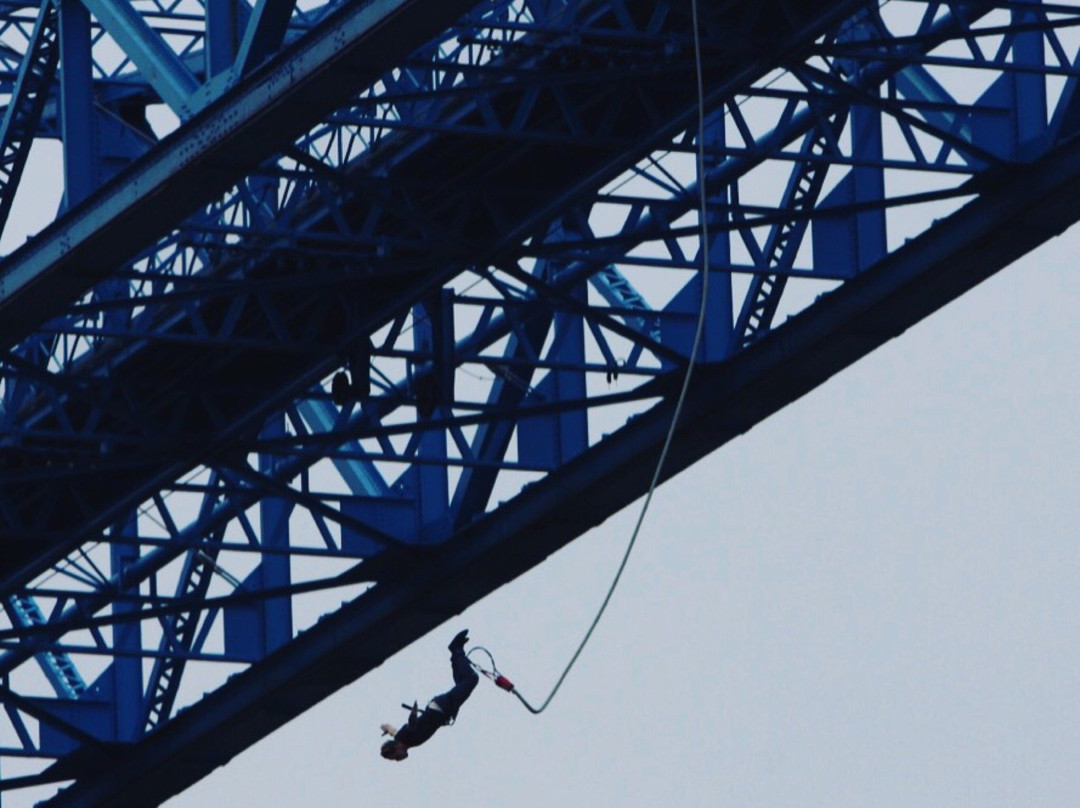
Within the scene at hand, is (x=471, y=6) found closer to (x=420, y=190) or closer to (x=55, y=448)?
(x=420, y=190)

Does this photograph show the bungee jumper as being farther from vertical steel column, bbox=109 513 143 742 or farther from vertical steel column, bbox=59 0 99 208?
vertical steel column, bbox=109 513 143 742

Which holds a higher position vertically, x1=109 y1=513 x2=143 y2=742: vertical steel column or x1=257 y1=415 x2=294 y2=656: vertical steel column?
x1=109 y1=513 x2=143 y2=742: vertical steel column

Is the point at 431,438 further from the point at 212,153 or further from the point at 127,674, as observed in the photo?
the point at 212,153

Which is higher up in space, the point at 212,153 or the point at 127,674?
the point at 127,674

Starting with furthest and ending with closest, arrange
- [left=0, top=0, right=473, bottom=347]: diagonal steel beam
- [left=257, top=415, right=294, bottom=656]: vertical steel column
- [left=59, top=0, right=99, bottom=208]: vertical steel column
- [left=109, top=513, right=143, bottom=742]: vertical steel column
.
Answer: [left=109, top=513, right=143, bottom=742]: vertical steel column < [left=257, top=415, right=294, bottom=656]: vertical steel column < [left=59, top=0, right=99, bottom=208]: vertical steel column < [left=0, top=0, right=473, bottom=347]: diagonal steel beam

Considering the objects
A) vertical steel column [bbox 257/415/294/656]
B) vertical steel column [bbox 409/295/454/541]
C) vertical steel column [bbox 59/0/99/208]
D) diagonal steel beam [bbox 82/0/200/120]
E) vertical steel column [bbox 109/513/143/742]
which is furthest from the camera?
vertical steel column [bbox 109/513/143/742]

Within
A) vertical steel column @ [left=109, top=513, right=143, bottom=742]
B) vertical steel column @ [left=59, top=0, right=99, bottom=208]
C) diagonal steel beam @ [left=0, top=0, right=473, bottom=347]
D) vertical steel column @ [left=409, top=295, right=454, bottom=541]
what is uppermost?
vertical steel column @ [left=109, top=513, right=143, bottom=742]

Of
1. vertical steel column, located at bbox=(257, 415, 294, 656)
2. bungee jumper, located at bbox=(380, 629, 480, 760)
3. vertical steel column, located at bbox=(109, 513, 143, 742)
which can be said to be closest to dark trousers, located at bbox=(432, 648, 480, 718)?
bungee jumper, located at bbox=(380, 629, 480, 760)

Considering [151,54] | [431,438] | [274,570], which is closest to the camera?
[151,54]

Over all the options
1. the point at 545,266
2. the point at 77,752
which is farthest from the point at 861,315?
the point at 77,752

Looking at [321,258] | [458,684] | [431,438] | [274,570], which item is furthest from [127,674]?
[458,684]
